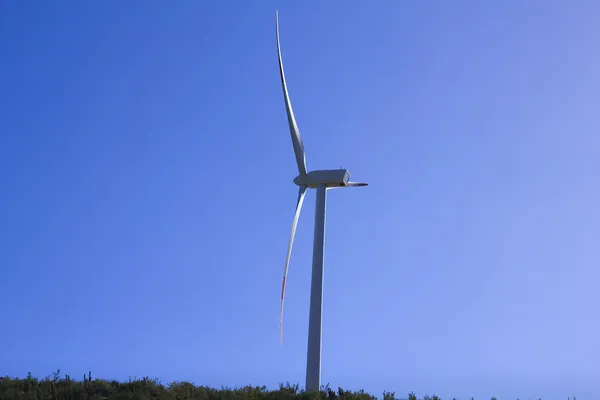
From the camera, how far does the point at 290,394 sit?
28.8 metres

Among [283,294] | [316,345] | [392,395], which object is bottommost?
[392,395]

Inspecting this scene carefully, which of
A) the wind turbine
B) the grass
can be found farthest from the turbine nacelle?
the grass

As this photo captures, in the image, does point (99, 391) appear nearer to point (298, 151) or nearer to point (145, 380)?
point (145, 380)

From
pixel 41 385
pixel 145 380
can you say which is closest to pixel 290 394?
pixel 145 380

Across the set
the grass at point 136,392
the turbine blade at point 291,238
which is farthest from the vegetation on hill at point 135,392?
the turbine blade at point 291,238

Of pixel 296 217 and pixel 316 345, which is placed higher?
pixel 296 217

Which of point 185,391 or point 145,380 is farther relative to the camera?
point 145,380

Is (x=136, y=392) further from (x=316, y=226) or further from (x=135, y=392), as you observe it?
(x=316, y=226)

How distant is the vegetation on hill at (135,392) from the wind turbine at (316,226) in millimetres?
4137

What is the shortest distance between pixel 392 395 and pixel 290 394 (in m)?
3.96

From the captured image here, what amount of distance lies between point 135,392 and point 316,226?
46.3ft

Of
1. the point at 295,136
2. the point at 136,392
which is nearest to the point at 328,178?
the point at 295,136

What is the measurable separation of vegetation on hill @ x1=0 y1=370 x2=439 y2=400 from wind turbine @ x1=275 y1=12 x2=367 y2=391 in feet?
13.6

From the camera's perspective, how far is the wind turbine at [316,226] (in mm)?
35625
